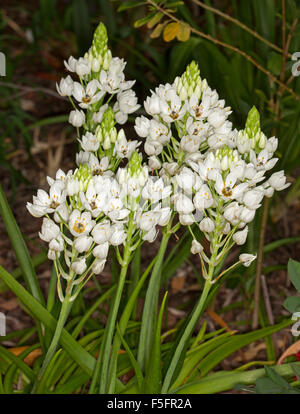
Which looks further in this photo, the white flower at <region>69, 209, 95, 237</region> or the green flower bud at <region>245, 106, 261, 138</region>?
the green flower bud at <region>245, 106, 261, 138</region>

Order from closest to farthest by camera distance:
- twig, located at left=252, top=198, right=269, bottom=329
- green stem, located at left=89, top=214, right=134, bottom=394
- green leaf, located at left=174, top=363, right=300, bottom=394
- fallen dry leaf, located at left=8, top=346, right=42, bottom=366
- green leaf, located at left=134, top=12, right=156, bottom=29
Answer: green stem, located at left=89, top=214, right=134, bottom=394 < green leaf, located at left=174, top=363, right=300, bottom=394 < green leaf, located at left=134, top=12, right=156, bottom=29 < fallen dry leaf, located at left=8, top=346, right=42, bottom=366 < twig, located at left=252, top=198, right=269, bottom=329

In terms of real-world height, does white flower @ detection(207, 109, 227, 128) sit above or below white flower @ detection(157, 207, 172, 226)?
above

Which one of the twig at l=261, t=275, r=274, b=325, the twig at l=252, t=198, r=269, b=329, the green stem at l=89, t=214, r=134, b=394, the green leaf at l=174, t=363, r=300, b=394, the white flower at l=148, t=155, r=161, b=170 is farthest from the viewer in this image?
the twig at l=261, t=275, r=274, b=325

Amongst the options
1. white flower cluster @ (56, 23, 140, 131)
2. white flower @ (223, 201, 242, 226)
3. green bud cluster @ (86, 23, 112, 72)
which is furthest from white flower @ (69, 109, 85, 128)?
white flower @ (223, 201, 242, 226)

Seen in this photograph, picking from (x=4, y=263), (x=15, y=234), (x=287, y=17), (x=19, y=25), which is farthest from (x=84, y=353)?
(x=19, y=25)

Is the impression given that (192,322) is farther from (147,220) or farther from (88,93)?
(88,93)

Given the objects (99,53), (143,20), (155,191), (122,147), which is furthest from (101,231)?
(143,20)

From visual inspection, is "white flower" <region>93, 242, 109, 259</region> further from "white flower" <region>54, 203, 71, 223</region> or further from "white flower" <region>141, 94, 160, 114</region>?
"white flower" <region>141, 94, 160, 114</region>
